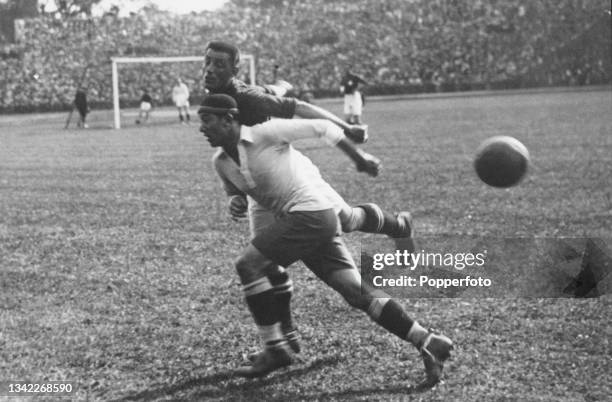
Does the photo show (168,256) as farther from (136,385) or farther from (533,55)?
(533,55)

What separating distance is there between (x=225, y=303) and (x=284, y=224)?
1.90 meters

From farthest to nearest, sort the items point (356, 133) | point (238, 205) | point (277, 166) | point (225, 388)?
point (238, 205) < point (356, 133) < point (277, 166) < point (225, 388)

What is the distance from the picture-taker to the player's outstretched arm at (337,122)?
483 cm

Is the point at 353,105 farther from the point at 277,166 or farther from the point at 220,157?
the point at 277,166

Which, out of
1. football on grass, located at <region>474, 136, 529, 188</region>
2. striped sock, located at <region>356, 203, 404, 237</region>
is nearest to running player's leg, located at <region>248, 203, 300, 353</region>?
striped sock, located at <region>356, 203, 404, 237</region>

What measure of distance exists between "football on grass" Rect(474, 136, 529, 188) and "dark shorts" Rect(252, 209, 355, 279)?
5.22ft

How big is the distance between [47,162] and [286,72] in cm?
3242

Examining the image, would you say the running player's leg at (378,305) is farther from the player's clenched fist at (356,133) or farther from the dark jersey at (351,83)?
the dark jersey at (351,83)

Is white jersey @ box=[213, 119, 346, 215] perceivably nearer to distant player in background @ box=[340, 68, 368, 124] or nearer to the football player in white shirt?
the football player in white shirt

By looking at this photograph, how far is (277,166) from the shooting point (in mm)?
4730

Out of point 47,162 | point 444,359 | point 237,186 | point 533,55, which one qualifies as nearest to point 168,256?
point 237,186

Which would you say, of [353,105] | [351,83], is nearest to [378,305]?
[351,83]

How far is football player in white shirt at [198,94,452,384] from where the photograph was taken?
465cm

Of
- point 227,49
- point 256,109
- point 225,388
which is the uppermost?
point 227,49
